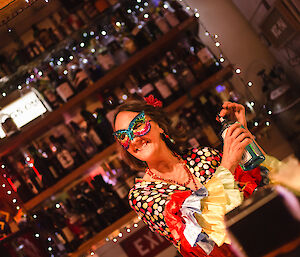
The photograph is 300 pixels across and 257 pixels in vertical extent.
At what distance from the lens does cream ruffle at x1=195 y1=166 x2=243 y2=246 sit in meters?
1.00

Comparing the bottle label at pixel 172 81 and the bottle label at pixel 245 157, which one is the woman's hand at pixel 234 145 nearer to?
the bottle label at pixel 245 157

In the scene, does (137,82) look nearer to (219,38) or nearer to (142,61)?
(142,61)

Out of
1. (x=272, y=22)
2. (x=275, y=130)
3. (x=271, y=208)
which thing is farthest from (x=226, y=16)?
(x=271, y=208)

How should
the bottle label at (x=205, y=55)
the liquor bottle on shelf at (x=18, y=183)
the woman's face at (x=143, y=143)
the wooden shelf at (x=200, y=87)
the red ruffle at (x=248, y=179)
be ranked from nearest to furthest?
the red ruffle at (x=248, y=179)
the woman's face at (x=143, y=143)
the wooden shelf at (x=200, y=87)
the bottle label at (x=205, y=55)
the liquor bottle on shelf at (x=18, y=183)

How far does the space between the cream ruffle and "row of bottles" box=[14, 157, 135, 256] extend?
4.24ft

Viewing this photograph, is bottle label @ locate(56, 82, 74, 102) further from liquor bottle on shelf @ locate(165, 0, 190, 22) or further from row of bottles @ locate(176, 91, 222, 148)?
liquor bottle on shelf @ locate(165, 0, 190, 22)

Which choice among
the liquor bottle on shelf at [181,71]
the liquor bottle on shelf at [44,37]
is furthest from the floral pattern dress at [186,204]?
the liquor bottle on shelf at [44,37]

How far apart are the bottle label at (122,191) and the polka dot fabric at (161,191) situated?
0.92m

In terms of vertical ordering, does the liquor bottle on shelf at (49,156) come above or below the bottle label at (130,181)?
above

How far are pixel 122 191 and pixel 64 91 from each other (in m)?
0.75

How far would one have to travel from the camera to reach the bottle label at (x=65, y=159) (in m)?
2.29

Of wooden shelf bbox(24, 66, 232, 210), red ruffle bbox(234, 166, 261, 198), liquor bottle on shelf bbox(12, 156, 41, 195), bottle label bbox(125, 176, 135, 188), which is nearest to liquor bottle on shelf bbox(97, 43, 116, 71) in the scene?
wooden shelf bbox(24, 66, 232, 210)

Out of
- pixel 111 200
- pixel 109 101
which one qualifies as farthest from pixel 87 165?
pixel 109 101

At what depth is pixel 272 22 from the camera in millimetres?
2070
